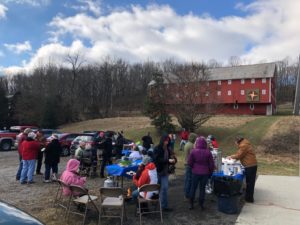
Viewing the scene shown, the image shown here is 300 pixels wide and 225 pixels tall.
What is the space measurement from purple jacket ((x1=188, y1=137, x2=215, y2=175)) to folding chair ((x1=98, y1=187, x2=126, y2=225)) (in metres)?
2.06

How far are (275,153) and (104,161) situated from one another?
17191mm

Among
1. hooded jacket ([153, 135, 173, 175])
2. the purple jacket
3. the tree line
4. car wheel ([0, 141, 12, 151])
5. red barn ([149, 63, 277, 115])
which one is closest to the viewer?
hooded jacket ([153, 135, 173, 175])

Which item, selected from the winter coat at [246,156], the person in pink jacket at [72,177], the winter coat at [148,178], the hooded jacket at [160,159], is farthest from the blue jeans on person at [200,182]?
the person in pink jacket at [72,177]

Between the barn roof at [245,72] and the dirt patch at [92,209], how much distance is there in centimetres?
4673

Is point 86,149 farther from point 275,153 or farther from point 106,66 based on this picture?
point 106,66

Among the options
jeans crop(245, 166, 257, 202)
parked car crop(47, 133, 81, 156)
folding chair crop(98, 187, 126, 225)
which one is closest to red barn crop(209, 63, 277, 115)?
parked car crop(47, 133, 81, 156)

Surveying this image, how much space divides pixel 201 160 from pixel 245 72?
171 ft

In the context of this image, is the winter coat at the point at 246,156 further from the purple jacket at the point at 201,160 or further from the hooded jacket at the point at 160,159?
the hooded jacket at the point at 160,159

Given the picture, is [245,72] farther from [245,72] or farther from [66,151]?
[66,151]

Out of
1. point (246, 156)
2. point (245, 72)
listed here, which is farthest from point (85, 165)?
point (245, 72)

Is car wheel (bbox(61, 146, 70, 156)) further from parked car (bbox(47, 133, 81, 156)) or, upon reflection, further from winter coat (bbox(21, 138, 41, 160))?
winter coat (bbox(21, 138, 41, 160))

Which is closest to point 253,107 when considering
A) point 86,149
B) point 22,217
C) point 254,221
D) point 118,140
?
point 118,140

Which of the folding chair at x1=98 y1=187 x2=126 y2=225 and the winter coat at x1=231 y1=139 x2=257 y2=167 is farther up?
the winter coat at x1=231 y1=139 x2=257 y2=167

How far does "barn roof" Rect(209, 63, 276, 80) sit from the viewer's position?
56.5 m
